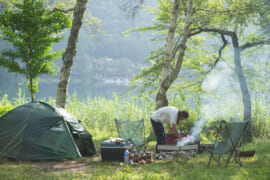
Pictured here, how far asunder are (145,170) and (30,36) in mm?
4336

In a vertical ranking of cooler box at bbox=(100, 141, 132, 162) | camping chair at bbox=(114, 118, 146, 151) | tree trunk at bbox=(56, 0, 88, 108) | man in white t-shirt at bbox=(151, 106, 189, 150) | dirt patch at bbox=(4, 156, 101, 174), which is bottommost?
dirt patch at bbox=(4, 156, 101, 174)

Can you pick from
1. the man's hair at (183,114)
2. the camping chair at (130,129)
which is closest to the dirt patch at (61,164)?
the camping chair at (130,129)

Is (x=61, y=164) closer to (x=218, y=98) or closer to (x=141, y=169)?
(x=141, y=169)

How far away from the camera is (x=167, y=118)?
4727 millimetres

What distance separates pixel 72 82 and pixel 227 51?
118 ft

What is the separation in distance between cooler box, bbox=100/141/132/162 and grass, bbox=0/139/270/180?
14 cm

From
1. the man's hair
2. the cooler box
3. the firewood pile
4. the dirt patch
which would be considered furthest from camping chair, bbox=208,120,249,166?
the dirt patch

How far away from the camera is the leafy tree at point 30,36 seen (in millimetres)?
6254

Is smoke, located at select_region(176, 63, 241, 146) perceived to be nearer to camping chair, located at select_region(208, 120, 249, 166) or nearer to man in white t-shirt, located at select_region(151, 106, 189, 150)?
man in white t-shirt, located at select_region(151, 106, 189, 150)

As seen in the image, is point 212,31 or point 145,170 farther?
point 212,31

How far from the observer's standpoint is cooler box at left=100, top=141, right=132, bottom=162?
4.60 meters

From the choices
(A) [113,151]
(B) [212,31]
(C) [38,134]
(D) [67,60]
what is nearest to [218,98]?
(B) [212,31]

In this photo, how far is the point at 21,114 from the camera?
4.84 m

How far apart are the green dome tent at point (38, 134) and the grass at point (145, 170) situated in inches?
7.0
